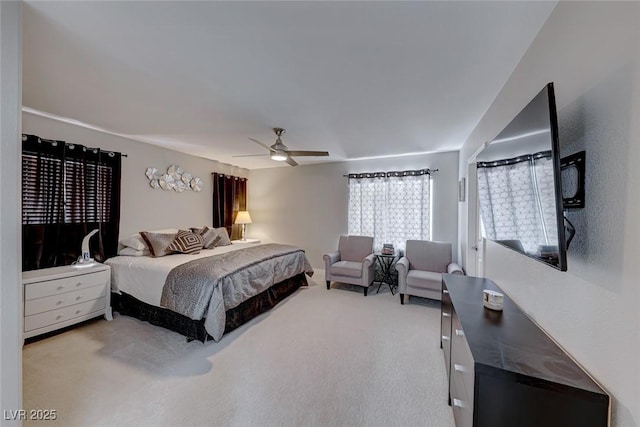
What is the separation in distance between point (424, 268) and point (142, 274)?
3.89 meters

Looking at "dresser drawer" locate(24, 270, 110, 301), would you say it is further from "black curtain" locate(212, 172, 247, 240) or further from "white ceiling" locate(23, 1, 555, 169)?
"black curtain" locate(212, 172, 247, 240)

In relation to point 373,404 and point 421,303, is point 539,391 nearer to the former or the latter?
point 373,404

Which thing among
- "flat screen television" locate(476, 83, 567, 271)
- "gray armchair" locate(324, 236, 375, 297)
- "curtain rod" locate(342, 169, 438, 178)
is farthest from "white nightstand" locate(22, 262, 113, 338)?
"curtain rod" locate(342, 169, 438, 178)

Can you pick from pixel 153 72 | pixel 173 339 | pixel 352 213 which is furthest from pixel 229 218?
pixel 153 72

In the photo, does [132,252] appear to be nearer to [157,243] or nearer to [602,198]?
[157,243]

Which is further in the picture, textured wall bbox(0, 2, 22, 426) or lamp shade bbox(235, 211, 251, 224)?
lamp shade bbox(235, 211, 251, 224)

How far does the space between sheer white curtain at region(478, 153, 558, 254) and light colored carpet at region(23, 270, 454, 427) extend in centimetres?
131

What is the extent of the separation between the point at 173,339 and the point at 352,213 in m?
3.44

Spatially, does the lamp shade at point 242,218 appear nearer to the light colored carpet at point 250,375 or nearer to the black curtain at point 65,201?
the black curtain at point 65,201

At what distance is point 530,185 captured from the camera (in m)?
1.11

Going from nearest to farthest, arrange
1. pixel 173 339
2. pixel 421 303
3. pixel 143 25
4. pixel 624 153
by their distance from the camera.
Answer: pixel 624 153 < pixel 143 25 < pixel 173 339 < pixel 421 303

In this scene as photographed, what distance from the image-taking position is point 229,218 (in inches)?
207

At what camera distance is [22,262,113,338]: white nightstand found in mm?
2320

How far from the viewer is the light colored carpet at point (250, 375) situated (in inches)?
63.3
